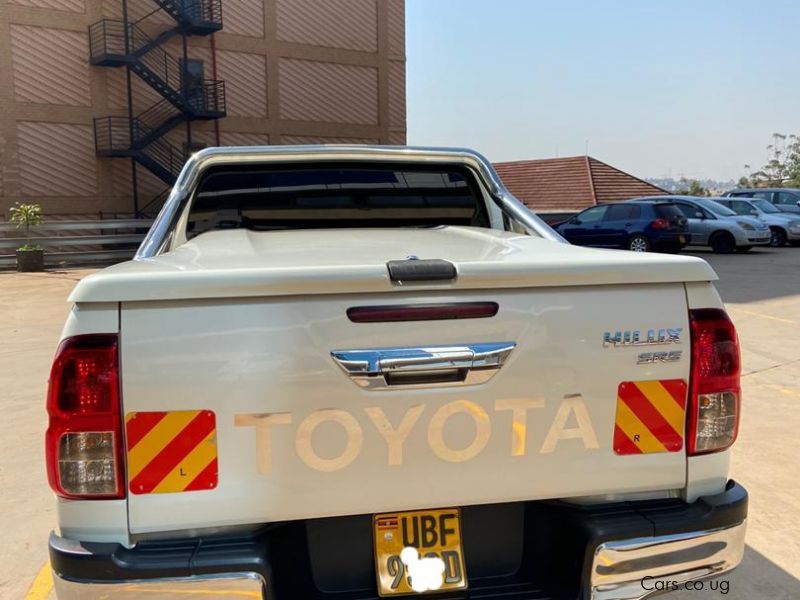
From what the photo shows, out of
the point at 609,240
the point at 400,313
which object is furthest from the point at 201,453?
the point at 609,240

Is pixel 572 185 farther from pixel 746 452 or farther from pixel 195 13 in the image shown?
pixel 746 452

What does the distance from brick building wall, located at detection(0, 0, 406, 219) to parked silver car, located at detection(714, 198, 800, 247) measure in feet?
47.9

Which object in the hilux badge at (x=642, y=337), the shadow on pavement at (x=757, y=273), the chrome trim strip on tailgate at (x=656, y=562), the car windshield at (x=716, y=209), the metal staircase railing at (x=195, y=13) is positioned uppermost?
the metal staircase railing at (x=195, y=13)

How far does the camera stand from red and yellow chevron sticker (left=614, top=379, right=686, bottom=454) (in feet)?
6.90

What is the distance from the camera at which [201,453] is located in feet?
6.16

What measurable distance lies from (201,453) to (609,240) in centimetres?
1746

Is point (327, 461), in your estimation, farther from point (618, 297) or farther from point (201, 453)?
point (618, 297)

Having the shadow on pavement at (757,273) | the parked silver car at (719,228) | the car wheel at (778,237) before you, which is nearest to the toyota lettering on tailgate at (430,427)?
the shadow on pavement at (757,273)

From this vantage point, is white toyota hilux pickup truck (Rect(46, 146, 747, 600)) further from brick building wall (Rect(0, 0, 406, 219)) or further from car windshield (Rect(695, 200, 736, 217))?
brick building wall (Rect(0, 0, 406, 219))

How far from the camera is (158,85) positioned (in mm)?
23750

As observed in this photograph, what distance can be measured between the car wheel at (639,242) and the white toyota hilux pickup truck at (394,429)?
1602cm

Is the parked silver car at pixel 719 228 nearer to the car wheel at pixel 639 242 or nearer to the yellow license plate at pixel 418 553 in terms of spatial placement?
the car wheel at pixel 639 242

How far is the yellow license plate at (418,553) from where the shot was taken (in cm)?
203

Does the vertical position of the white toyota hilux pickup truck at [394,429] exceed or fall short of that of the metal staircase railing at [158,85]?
it falls short
